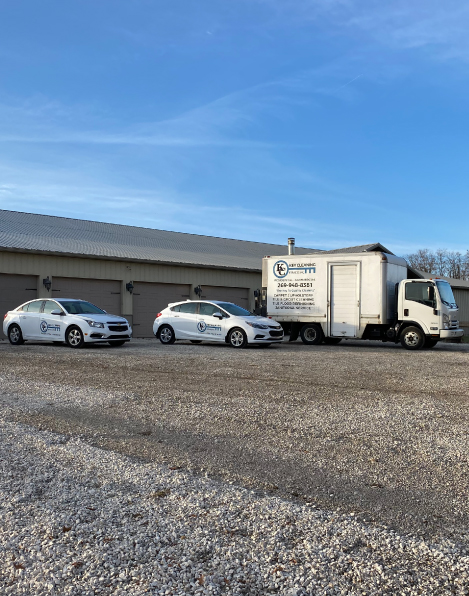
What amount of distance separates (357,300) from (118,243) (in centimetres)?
1373

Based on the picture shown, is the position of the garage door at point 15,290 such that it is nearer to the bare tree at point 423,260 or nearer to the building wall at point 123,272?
the building wall at point 123,272

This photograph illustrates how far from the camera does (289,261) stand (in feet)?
66.6

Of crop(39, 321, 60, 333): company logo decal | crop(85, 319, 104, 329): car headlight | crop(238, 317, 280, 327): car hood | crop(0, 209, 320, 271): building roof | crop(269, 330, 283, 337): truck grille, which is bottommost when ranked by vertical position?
crop(269, 330, 283, 337): truck grille

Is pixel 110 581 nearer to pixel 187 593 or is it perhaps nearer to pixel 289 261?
pixel 187 593

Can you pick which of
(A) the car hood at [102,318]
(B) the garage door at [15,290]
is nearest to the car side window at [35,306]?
(A) the car hood at [102,318]

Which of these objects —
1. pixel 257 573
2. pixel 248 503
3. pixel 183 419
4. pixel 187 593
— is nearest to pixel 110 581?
pixel 187 593

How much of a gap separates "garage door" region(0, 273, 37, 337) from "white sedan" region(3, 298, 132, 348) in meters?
4.10

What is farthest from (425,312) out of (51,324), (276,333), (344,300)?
(51,324)

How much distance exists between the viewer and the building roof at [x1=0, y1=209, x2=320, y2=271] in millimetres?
24016

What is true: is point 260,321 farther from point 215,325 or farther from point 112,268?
point 112,268

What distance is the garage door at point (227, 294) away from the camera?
27.4 m

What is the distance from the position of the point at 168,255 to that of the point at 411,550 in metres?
24.6

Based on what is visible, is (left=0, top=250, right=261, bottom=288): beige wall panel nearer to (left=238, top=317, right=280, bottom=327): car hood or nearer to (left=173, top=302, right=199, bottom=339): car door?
(left=173, top=302, right=199, bottom=339): car door

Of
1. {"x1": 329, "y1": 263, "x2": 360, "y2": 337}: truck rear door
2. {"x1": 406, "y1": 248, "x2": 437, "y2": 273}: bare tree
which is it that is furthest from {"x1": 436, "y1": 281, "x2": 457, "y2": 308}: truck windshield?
{"x1": 406, "y1": 248, "x2": 437, "y2": 273}: bare tree
